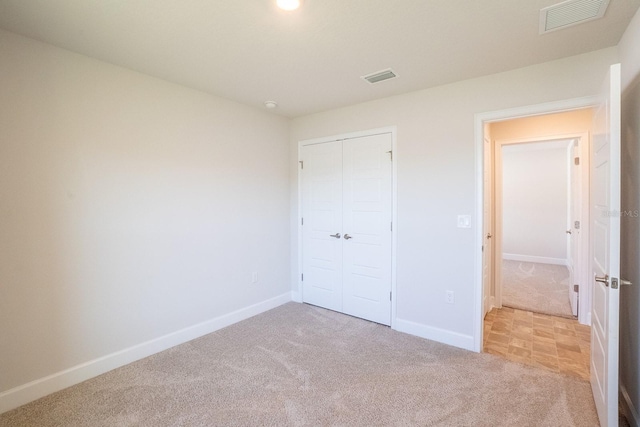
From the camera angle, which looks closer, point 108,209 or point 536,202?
point 108,209

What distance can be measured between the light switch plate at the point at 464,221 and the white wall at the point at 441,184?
0.14 feet

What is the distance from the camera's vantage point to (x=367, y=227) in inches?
138

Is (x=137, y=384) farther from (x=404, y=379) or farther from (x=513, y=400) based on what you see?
(x=513, y=400)

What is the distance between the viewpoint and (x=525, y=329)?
3254 mm

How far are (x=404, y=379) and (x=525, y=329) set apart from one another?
5.91ft

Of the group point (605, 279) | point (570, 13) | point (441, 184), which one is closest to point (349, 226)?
point (441, 184)

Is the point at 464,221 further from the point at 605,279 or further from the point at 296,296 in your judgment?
the point at 296,296

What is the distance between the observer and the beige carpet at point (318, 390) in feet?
6.31

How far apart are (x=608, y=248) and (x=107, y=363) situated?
355cm

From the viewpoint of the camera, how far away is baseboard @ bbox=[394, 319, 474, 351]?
2.84 metres

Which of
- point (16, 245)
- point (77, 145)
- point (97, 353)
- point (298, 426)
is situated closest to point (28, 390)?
point (97, 353)

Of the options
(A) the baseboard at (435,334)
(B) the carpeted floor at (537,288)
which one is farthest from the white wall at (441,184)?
(B) the carpeted floor at (537,288)

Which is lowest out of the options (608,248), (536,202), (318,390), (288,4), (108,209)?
(318,390)

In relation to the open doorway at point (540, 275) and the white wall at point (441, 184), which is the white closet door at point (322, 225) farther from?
the open doorway at point (540, 275)
